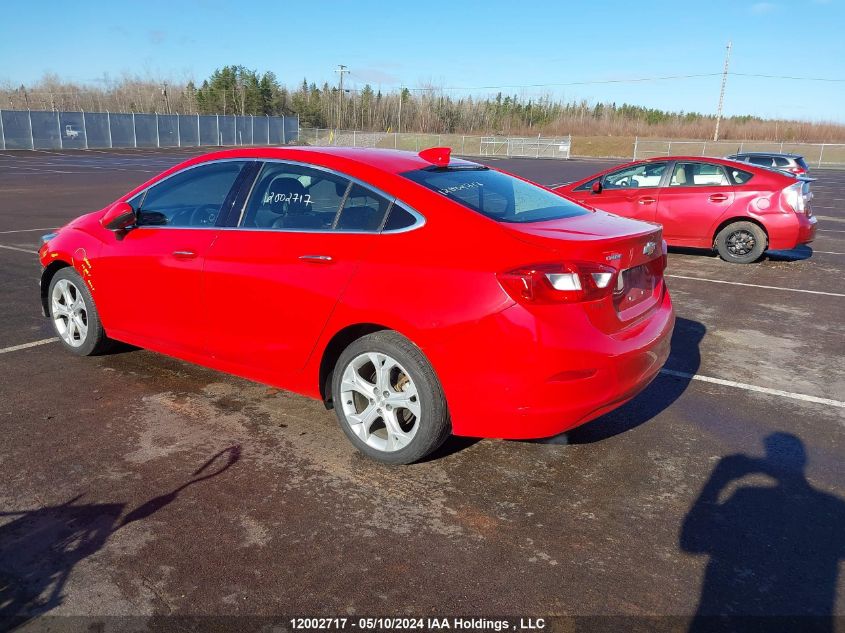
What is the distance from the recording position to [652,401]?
4.72 m

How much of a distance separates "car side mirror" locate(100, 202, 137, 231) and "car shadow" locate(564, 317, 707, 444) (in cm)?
317

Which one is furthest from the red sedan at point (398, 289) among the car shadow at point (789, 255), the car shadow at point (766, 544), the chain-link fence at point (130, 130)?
the chain-link fence at point (130, 130)

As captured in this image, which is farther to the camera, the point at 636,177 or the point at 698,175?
the point at 636,177

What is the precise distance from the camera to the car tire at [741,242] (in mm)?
10227

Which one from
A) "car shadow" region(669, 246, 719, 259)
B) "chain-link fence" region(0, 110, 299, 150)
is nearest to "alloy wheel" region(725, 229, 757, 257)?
"car shadow" region(669, 246, 719, 259)

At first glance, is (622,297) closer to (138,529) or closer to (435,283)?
(435,283)

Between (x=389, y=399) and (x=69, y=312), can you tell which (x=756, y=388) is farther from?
(x=69, y=312)

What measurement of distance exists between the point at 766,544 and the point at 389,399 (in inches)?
74.1

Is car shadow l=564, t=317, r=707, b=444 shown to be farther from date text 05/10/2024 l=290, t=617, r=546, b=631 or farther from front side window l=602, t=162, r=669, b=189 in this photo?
front side window l=602, t=162, r=669, b=189

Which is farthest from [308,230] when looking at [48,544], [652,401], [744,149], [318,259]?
[744,149]

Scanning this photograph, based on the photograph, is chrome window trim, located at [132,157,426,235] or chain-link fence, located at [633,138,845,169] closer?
chrome window trim, located at [132,157,426,235]

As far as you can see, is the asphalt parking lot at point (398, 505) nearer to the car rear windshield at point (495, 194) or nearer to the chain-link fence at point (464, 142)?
the car rear windshield at point (495, 194)

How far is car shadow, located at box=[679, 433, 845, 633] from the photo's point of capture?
2.58m

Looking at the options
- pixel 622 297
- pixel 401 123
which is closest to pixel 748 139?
pixel 401 123
